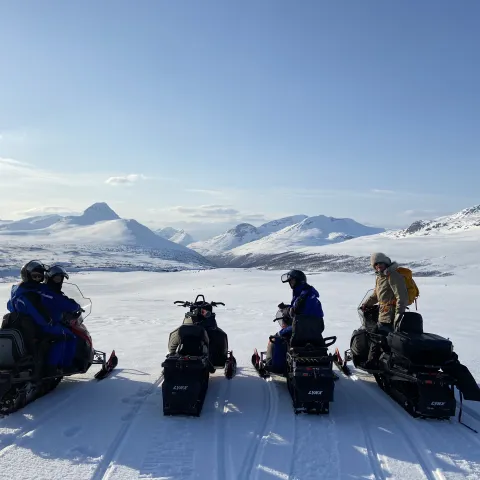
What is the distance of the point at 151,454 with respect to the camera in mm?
4477

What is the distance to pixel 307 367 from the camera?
5.68 meters

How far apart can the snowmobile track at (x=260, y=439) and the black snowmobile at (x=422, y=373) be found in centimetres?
172

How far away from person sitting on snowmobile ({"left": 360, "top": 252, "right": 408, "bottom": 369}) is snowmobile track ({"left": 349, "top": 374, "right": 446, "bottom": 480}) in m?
0.66

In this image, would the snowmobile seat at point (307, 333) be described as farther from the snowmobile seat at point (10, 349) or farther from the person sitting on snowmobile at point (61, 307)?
the snowmobile seat at point (10, 349)

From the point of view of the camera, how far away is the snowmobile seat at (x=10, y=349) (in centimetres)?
557

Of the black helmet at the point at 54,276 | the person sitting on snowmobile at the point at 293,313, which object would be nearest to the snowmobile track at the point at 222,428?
the person sitting on snowmobile at the point at 293,313

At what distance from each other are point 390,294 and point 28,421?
589 cm

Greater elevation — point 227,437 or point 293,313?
point 293,313

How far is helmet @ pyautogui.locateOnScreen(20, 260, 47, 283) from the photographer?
6395 mm

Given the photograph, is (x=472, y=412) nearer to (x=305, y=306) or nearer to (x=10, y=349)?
(x=305, y=306)

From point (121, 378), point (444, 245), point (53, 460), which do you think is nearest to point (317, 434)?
point (53, 460)

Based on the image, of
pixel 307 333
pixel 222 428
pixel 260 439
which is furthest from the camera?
pixel 307 333

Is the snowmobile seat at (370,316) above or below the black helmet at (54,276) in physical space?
below

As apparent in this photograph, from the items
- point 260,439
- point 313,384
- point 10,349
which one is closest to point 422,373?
point 313,384
